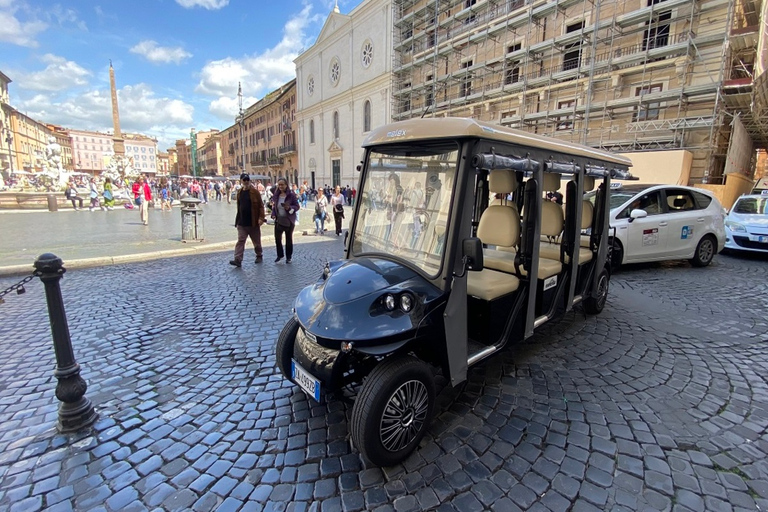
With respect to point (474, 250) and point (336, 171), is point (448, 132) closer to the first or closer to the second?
point (474, 250)

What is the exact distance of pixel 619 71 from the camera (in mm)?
18625

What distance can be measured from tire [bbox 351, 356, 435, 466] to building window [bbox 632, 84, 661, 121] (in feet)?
68.9

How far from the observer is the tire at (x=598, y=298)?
5039mm

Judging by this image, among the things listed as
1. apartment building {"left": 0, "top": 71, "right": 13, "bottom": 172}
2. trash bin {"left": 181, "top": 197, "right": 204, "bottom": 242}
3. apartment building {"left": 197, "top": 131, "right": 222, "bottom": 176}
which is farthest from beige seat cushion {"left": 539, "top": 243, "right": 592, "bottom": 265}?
apartment building {"left": 197, "top": 131, "right": 222, "bottom": 176}

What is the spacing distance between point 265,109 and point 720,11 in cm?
6404

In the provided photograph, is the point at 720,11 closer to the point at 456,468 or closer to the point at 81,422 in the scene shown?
the point at 456,468

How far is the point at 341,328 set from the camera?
239cm

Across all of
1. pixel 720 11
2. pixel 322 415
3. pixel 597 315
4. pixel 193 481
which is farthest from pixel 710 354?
pixel 720 11

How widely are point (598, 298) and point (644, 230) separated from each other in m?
3.62

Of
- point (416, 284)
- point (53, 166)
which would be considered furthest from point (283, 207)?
point (53, 166)

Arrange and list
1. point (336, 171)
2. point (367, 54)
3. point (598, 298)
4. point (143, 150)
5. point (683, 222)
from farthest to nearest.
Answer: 1. point (143, 150)
2. point (336, 171)
3. point (367, 54)
4. point (683, 222)
5. point (598, 298)

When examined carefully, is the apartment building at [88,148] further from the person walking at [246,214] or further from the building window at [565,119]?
the person walking at [246,214]

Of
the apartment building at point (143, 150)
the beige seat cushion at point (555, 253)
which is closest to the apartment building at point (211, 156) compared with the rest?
the apartment building at point (143, 150)

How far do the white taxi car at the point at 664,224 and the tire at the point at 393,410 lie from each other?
6.60 meters
